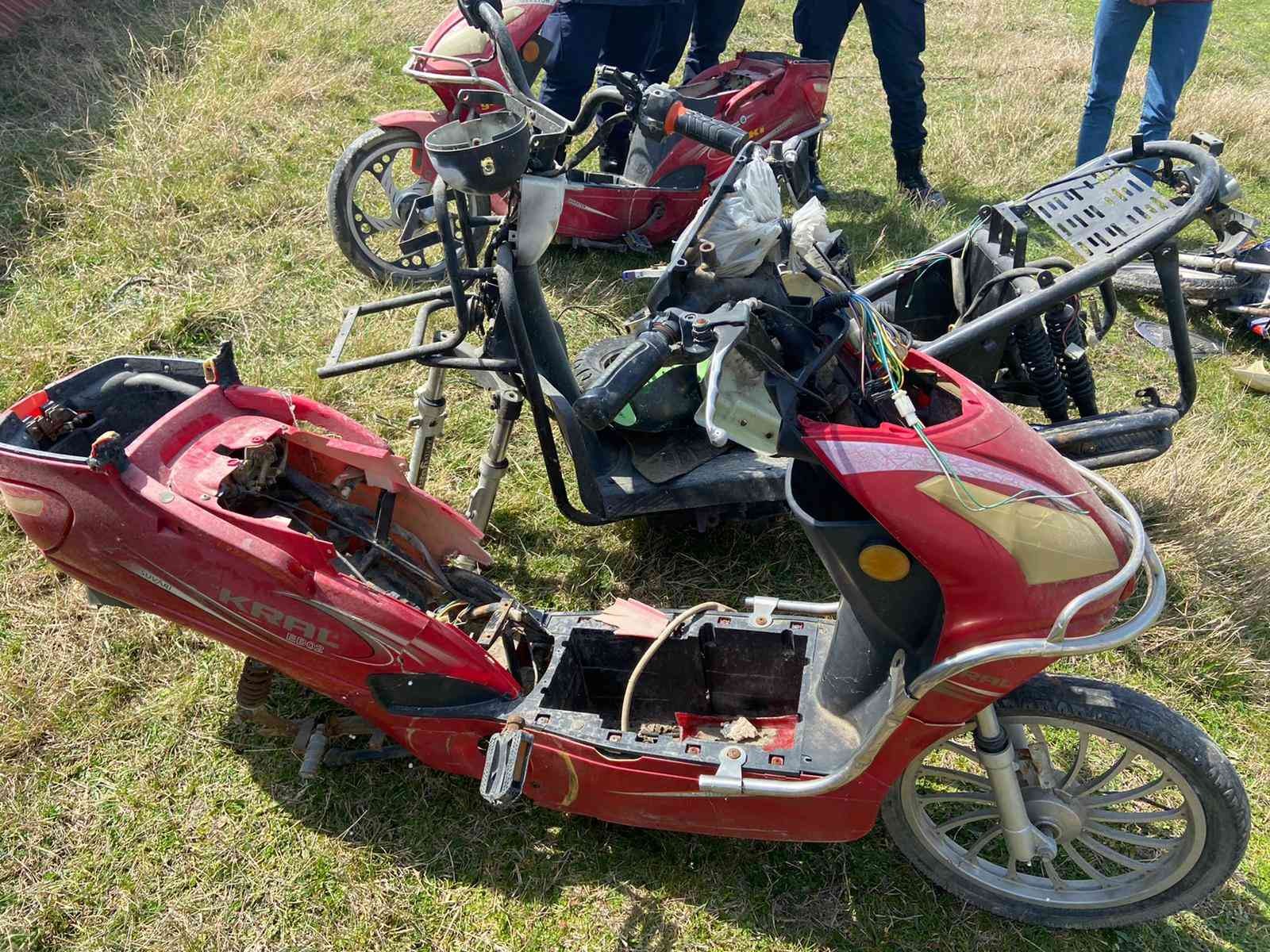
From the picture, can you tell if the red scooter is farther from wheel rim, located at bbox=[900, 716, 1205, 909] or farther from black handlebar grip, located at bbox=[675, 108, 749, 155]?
wheel rim, located at bbox=[900, 716, 1205, 909]

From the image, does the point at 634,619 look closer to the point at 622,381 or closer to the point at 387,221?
the point at 622,381

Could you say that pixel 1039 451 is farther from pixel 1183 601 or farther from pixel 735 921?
pixel 1183 601

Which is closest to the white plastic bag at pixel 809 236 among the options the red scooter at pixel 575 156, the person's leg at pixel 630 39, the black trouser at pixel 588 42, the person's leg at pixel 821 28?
the red scooter at pixel 575 156

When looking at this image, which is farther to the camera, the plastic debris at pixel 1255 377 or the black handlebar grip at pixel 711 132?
the plastic debris at pixel 1255 377

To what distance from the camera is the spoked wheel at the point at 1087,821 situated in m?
1.95

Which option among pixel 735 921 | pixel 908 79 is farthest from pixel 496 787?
pixel 908 79

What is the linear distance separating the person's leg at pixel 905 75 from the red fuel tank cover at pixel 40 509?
4925mm

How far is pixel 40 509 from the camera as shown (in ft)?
6.69

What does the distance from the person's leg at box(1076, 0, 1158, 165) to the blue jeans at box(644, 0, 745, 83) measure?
2.19m

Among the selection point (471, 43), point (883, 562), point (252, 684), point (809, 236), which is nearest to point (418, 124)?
point (471, 43)

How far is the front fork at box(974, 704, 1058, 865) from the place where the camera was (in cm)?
202

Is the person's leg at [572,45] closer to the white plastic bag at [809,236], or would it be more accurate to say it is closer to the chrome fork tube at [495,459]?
the chrome fork tube at [495,459]

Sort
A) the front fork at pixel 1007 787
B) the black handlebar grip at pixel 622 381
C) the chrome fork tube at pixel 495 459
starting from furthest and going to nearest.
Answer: the chrome fork tube at pixel 495 459, the front fork at pixel 1007 787, the black handlebar grip at pixel 622 381

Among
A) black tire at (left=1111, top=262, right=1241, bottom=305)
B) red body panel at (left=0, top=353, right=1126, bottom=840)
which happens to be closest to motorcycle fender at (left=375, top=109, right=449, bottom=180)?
red body panel at (left=0, top=353, right=1126, bottom=840)
